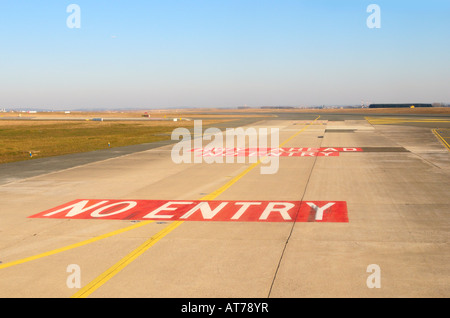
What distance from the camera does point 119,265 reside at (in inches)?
338

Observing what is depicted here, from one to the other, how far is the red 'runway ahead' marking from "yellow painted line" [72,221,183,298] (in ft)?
5.18

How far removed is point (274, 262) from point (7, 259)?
17.5ft

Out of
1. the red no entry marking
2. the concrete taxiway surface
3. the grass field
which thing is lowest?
the concrete taxiway surface

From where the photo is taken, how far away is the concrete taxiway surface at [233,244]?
7.54m

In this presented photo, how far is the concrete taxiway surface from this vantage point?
7.54 metres

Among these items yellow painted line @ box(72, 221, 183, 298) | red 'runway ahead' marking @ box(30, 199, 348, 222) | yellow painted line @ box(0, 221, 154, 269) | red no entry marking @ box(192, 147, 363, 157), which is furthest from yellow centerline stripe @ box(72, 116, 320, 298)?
red no entry marking @ box(192, 147, 363, 157)

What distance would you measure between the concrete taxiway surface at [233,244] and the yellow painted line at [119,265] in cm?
2

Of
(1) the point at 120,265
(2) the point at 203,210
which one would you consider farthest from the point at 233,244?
(2) the point at 203,210

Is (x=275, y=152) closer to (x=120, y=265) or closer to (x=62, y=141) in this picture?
(x=120, y=265)

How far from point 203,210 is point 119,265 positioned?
5.01m

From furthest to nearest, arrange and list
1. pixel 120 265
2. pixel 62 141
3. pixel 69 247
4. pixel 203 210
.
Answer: pixel 62 141 → pixel 203 210 → pixel 69 247 → pixel 120 265

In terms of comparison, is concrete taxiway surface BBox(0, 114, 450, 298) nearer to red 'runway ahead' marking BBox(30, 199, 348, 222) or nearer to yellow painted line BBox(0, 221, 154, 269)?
yellow painted line BBox(0, 221, 154, 269)
